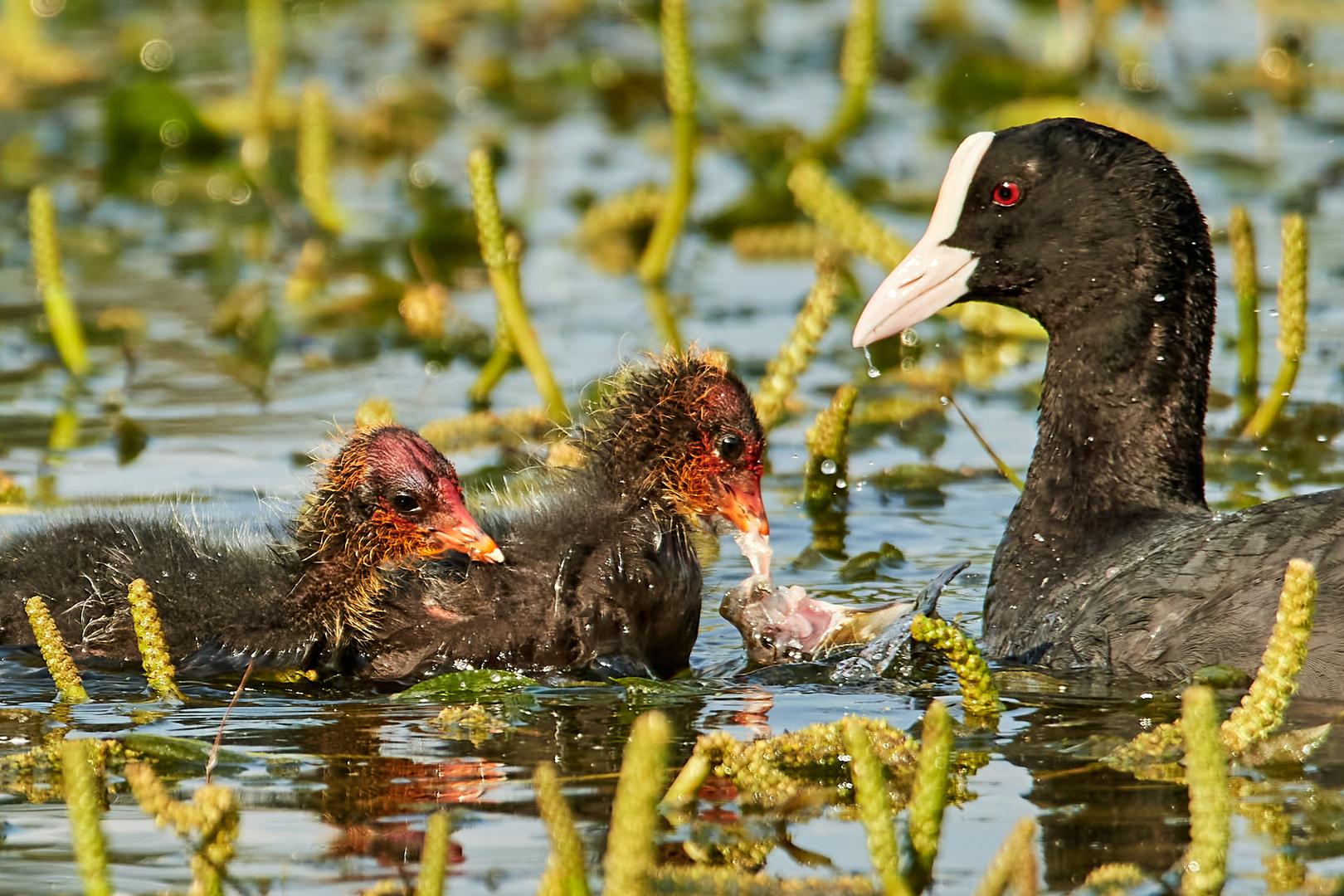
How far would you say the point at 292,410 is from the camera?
672cm

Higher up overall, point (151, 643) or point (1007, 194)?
point (1007, 194)

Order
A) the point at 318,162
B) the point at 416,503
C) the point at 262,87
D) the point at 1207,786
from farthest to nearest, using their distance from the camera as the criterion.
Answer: the point at 262,87 → the point at 318,162 → the point at 416,503 → the point at 1207,786

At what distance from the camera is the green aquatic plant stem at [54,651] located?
372 cm

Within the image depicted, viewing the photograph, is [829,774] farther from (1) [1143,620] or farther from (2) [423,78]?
(2) [423,78]

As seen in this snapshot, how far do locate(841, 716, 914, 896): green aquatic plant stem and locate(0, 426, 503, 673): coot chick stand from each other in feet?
6.30

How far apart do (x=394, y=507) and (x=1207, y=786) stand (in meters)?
2.38

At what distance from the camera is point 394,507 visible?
4555mm

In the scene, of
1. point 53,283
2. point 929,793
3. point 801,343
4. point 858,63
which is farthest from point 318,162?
point 929,793

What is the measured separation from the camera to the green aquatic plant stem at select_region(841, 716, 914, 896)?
2.62 metres

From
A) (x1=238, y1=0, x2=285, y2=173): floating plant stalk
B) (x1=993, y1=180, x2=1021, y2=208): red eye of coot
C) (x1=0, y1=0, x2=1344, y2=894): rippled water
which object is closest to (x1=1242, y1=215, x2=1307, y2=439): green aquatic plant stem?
(x1=0, y1=0, x2=1344, y2=894): rippled water

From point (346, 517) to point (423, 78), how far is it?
8003 millimetres

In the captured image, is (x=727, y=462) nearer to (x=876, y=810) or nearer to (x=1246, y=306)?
(x=1246, y=306)

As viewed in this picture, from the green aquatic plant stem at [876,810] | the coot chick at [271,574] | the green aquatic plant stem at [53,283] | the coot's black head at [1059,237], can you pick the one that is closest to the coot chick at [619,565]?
the coot chick at [271,574]

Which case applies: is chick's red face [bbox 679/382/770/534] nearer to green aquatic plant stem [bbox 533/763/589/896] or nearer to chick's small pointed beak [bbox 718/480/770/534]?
chick's small pointed beak [bbox 718/480/770/534]
